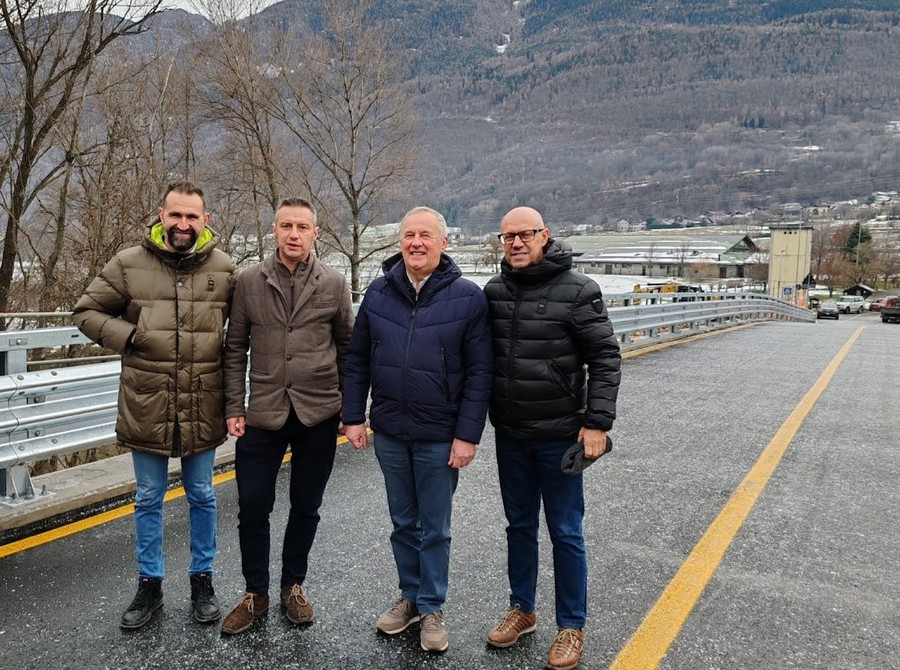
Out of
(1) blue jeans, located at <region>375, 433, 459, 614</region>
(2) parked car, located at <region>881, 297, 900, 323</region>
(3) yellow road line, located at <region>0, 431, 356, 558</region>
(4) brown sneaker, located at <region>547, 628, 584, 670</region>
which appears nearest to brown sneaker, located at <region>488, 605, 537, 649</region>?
(4) brown sneaker, located at <region>547, 628, 584, 670</region>

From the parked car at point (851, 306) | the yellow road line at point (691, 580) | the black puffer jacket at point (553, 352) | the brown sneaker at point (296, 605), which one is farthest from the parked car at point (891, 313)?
the brown sneaker at point (296, 605)

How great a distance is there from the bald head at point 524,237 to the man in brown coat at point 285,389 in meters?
0.87

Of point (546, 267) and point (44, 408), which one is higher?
point (546, 267)

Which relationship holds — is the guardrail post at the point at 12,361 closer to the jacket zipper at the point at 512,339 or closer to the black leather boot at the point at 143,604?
the black leather boot at the point at 143,604

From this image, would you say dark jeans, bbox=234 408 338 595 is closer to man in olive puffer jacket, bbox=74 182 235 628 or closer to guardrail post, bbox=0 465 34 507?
man in olive puffer jacket, bbox=74 182 235 628

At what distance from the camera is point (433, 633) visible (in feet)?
9.95

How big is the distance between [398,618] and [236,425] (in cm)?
116

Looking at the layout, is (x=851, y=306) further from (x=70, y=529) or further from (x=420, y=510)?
(x=70, y=529)

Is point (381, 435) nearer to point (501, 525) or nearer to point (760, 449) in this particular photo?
point (501, 525)

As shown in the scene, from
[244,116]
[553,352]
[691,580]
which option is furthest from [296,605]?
[244,116]

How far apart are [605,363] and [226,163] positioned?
22740 millimetres

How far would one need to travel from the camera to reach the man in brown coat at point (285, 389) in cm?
325

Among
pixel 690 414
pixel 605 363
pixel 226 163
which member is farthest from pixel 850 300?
pixel 605 363

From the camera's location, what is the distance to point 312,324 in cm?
330
